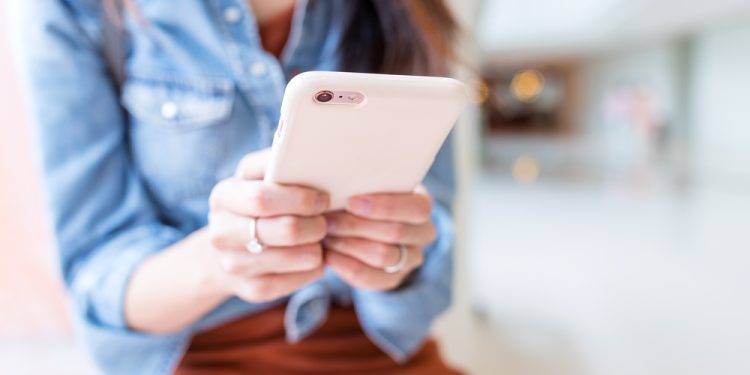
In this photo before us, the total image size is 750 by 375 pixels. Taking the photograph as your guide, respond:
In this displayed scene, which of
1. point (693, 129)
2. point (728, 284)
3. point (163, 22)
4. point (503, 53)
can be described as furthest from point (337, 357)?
point (503, 53)

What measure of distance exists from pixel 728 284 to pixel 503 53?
6403mm

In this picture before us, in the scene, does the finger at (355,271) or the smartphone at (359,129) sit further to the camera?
the finger at (355,271)

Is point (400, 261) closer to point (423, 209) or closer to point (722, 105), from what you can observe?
point (423, 209)

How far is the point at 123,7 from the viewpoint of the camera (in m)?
0.44

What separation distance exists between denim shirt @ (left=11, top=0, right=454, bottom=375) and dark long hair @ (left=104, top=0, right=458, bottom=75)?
4 cm

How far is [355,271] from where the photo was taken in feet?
1.20

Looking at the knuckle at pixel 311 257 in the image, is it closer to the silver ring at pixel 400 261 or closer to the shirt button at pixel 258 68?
the silver ring at pixel 400 261

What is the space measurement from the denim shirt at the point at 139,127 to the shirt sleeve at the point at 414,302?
15 millimetres

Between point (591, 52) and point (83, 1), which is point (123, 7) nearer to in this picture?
point (83, 1)

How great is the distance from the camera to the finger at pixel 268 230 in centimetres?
31

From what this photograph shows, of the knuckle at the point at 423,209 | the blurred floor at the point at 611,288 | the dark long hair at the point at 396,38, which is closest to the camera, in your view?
the knuckle at the point at 423,209

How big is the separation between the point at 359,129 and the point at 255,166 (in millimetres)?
82

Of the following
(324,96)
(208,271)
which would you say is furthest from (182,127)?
(324,96)

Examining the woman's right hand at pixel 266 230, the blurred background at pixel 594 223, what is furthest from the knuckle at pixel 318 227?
the blurred background at pixel 594 223
